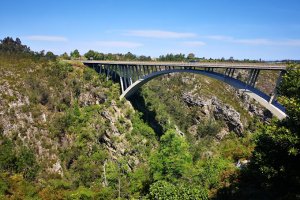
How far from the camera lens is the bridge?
120 ft

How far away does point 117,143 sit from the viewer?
52438mm

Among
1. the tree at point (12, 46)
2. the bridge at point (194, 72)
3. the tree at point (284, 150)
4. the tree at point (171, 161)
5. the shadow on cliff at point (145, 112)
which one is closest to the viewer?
the tree at point (284, 150)

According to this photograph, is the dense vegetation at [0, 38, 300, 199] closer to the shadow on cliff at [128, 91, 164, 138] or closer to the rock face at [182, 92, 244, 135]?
the shadow on cliff at [128, 91, 164, 138]

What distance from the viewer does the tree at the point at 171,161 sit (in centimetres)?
2958

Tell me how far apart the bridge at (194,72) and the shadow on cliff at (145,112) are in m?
3.69

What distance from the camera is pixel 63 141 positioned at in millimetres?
48875

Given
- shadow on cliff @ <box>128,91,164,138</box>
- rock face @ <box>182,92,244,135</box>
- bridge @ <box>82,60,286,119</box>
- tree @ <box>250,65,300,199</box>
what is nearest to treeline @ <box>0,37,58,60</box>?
bridge @ <box>82,60,286,119</box>

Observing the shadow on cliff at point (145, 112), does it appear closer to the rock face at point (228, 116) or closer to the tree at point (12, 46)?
the rock face at point (228, 116)

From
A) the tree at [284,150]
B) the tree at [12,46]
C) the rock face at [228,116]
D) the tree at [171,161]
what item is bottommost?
the rock face at [228,116]

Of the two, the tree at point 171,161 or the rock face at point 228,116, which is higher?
the tree at point 171,161

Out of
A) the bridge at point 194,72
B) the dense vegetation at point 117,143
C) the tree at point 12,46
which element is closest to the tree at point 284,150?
the dense vegetation at point 117,143

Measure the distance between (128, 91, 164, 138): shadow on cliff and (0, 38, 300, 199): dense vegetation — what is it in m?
0.33

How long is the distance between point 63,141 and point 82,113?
24.9 feet

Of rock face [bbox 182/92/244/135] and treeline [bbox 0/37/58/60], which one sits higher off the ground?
treeline [bbox 0/37/58/60]
